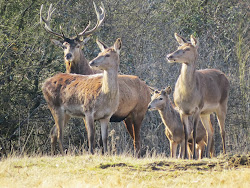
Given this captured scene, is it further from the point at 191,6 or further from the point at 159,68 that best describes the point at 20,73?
the point at 191,6

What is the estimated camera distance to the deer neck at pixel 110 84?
9.38 m

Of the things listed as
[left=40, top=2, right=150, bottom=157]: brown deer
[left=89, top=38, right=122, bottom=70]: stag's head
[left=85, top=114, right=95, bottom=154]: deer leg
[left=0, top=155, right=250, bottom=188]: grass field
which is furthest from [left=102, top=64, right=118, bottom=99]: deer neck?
[left=0, top=155, right=250, bottom=188]: grass field

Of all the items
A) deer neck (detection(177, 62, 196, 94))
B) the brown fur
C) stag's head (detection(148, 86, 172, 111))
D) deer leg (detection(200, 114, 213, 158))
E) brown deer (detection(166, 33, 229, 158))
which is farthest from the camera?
deer leg (detection(200, 114, 213, 158))

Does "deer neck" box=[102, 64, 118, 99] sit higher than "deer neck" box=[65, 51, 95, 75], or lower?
lower

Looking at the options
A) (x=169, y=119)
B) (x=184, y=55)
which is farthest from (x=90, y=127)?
(x=169, y=119)

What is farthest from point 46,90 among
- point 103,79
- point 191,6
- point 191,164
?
point 191,6

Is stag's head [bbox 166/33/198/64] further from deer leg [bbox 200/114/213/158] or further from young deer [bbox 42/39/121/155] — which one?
deer leg [bbox 200/114/213/158]

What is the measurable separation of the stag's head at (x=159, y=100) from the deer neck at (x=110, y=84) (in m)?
1.33

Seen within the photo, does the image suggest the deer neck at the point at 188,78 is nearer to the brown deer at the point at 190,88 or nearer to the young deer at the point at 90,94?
the brown deer at the point at 190,88

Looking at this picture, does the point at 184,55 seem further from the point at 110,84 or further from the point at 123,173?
the point at 123,173

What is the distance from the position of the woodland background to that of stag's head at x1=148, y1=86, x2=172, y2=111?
982mm

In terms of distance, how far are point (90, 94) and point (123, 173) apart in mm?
3012

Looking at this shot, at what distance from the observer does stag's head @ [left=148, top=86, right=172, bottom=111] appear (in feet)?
35.0

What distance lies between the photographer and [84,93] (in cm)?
970
